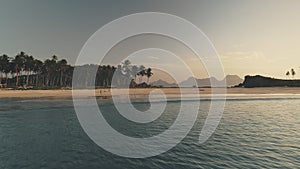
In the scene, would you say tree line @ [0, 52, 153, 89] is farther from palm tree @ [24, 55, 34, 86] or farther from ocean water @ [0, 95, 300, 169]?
ocean water @ [0, 95, 300, 169]

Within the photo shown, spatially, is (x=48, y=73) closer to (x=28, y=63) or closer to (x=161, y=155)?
(x=28, y=63)

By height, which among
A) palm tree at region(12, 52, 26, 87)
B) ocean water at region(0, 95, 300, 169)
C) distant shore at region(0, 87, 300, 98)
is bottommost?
ocean water at region(0, 95, 300, 169)

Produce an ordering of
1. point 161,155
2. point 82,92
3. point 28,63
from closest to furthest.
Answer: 1. point 161,155
2. point 82,92
3. point 28,63

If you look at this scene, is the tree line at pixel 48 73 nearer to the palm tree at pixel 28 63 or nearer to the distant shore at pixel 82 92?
the palm tree at pixel 28 63

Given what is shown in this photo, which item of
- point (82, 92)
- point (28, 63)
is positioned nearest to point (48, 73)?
point (28, 63)

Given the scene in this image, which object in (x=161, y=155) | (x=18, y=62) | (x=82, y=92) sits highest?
(x=18, y=62)

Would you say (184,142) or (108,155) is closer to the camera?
(108,155)

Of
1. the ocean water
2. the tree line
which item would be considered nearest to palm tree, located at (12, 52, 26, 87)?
the tree line

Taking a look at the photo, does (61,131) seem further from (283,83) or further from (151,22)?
(283,83)

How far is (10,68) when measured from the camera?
11812 centimetres

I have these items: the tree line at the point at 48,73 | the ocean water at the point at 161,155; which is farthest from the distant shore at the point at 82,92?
the ocean water at the point at 161,155

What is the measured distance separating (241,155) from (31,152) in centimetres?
1590

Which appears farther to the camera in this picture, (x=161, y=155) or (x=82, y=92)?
(x=82, y=92)

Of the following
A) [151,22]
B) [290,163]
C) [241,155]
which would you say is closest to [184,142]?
[241,155]
